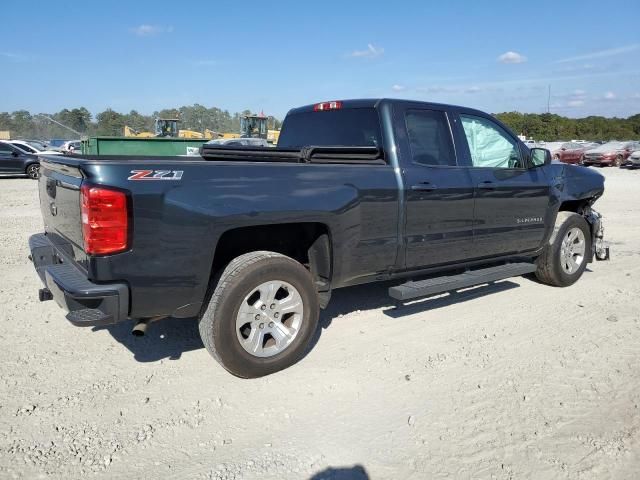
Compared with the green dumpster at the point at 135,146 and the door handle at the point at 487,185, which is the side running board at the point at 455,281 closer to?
the door handle at the point at 487,185

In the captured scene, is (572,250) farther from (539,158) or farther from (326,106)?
(326,106)

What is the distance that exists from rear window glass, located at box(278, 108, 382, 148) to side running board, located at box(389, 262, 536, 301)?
127 cm

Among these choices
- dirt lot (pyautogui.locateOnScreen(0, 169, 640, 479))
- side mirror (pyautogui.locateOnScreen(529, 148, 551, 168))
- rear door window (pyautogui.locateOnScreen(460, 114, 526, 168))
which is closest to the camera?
dirt lot (pyautogui.locateOnScreen(0, 169, 640, 479))

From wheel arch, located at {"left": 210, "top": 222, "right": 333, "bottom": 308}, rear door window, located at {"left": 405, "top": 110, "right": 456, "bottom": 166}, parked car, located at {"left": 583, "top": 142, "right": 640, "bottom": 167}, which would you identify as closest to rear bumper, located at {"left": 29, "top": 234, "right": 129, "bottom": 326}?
wheel arch, located at {"left": 210, "top": 222, "right": 333, "bottom": 308}

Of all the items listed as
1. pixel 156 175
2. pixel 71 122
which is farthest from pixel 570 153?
pixel 71 122

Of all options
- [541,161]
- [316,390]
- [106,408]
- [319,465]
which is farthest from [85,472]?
[541,161]

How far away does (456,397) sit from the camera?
3328 millimetres

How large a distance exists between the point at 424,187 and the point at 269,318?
1741mm

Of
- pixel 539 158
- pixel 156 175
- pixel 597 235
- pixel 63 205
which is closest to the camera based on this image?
pixel 156 175

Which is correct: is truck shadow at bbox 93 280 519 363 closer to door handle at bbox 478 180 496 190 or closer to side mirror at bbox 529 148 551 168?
door handle at bbox 478 180 496 190

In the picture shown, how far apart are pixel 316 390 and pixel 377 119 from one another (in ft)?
7.68

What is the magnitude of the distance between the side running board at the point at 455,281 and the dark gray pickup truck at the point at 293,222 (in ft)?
0.06

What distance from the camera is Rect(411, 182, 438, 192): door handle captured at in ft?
13.8

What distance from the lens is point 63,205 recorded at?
3.48 metres
